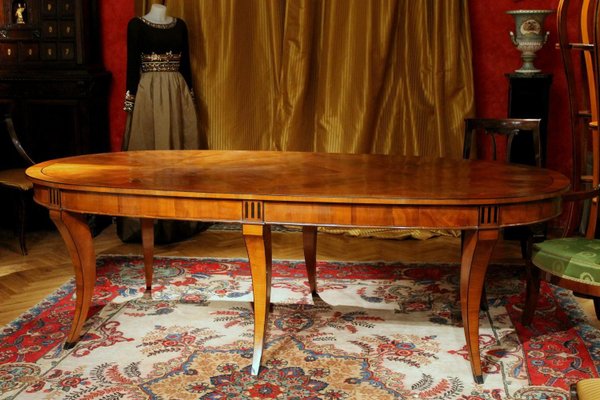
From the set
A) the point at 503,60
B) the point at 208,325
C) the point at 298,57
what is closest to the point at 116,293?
the point at 208,325

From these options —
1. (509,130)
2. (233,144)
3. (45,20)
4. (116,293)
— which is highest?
(45,20)

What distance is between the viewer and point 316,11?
5461 millimetres

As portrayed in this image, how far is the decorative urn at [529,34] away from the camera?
495 cm

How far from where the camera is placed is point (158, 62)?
5.02 metres

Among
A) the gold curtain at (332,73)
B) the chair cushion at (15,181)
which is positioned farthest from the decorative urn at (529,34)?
the chair cushion at (15,181)

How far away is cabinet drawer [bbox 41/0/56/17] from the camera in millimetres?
5328

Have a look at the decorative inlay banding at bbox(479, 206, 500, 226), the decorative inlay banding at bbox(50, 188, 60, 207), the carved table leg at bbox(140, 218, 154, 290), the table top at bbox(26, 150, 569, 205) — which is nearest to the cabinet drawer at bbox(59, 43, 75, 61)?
the table top at bbox(26, 150, 569, 205)

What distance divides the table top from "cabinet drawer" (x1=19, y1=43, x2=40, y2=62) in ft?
6.91

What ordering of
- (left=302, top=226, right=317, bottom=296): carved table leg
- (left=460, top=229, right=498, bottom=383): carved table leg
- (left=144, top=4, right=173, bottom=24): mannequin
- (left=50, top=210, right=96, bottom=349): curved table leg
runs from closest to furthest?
(left=460, top=229, right=498, bottom=383): carved table leg
(left=50, top=210, right=96, bottom=349): curved table leg
(left=302, top=226, right=317, bottom=296): carved table leg
(left=144, top=4, right=173, bottom=24): mannequin

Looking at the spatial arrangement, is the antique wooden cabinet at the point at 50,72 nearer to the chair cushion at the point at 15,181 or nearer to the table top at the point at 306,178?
the chair cushion at the point at 15,181

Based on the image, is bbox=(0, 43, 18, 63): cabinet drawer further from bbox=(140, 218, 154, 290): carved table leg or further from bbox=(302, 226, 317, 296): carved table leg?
bbox=(302, 226, 317, 296): carved table leg

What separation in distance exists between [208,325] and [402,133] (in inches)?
100

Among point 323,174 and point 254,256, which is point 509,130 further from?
point 254,256

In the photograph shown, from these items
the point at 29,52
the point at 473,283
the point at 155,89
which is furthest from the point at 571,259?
the point at 29,52
